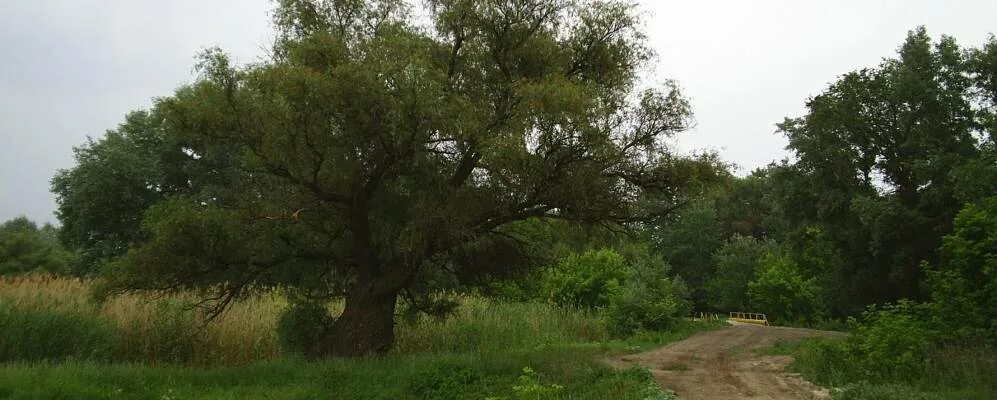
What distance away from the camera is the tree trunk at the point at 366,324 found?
1250 centimetres

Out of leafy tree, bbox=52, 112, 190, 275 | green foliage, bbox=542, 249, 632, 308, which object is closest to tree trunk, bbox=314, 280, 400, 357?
leafy tree, bbox=52, 112, 190, 275

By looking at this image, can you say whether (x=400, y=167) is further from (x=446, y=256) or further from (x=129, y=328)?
(x=129, y=328)

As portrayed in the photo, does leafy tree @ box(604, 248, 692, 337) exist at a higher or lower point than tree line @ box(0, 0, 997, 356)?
lower

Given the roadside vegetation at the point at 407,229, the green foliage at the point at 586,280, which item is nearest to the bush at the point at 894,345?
the roadside vegetation at the point at 407,229

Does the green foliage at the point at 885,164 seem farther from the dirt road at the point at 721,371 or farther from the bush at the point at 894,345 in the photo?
the bush at the point at 894,345

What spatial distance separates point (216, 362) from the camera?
542 inches

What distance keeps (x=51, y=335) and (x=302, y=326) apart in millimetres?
4414

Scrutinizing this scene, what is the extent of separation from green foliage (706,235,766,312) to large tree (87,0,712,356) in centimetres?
4775

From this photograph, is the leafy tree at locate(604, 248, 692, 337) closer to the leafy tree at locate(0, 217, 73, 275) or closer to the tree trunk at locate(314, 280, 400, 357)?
the tree trunk at locate(314, 280, 400, 357)

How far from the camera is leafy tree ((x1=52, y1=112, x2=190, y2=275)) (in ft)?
85.3

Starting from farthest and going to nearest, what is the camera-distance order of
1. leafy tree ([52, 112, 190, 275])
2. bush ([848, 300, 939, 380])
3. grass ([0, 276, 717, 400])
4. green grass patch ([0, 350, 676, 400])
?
leafy tree ([52, 112, 190, 275]) < bush ([848, 300, 939, 380]) < grass ([0, 276, 717, 400]) < green grass patch ([0, 350, 676, 400])

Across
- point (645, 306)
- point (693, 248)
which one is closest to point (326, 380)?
point (645, 306)

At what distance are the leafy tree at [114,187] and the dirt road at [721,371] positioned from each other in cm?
2092

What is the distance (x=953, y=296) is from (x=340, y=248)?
11735mm
